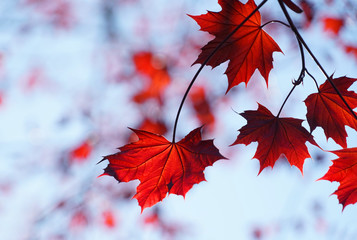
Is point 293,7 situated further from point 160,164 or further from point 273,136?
point 160,164

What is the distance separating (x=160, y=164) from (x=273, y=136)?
0.52 metres

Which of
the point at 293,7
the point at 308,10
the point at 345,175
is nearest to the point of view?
the point at 293,7

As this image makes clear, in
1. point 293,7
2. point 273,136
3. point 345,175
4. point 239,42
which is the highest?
point 239,42

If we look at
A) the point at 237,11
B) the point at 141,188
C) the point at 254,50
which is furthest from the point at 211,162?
the point at 237,11

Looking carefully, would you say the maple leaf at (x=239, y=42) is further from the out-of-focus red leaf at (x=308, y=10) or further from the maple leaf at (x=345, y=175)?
the out-of-focus red leaf at (x=308, y=10)

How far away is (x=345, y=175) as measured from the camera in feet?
4.41

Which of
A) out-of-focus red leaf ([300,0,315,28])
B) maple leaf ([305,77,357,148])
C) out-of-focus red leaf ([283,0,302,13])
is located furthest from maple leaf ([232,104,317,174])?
out-of-focus red leaf ([300,0,315,28])

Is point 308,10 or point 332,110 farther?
point 308,10

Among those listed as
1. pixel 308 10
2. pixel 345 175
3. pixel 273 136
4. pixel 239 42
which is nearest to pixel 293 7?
pixel 239 42

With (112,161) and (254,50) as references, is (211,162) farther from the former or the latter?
(254,50)

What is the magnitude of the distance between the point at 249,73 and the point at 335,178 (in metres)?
0.58

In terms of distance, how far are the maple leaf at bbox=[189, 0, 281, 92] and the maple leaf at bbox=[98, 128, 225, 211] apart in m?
0.30

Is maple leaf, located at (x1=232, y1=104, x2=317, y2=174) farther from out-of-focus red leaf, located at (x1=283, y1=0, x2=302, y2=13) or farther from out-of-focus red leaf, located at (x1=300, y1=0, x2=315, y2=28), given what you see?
out-of-focus red leaf, located at (x1=300, y1=0, x2=315, y2=28)

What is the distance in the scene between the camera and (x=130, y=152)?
133 cm
